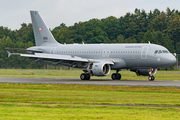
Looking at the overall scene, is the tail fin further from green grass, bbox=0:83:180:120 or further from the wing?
green grass, bbox=0:83:180:120

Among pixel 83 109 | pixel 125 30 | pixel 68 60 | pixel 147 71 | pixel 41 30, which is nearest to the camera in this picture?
pixel 83 109

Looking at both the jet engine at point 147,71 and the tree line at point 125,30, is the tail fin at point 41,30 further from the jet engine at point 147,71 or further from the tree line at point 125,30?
the tree line at point 125,30

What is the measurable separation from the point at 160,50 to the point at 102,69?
6894 millimetres

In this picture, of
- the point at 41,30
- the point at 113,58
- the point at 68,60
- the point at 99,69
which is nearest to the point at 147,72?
the point at 113,58

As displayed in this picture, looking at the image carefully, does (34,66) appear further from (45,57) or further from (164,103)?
(164,103)

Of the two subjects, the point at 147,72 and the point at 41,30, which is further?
the point at 41,30

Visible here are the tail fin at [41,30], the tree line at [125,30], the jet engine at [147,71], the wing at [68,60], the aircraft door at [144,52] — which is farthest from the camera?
the tree line at [125,30]

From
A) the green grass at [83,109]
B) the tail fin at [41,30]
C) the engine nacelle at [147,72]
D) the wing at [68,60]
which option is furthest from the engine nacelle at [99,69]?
the green grass at [83,109]

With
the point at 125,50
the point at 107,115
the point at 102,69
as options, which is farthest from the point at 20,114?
the point at 125,50

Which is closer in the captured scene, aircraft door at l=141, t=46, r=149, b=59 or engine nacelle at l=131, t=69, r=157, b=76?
aircraft door at l=141, t=46, r=149, b=59

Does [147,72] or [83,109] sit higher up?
[147,72]

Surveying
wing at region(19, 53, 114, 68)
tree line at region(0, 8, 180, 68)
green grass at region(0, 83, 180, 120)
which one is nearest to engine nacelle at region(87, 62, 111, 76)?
wing at region(19, 53, 114, 68)

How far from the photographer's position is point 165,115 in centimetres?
1484

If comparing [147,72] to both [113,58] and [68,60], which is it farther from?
[68,60]
